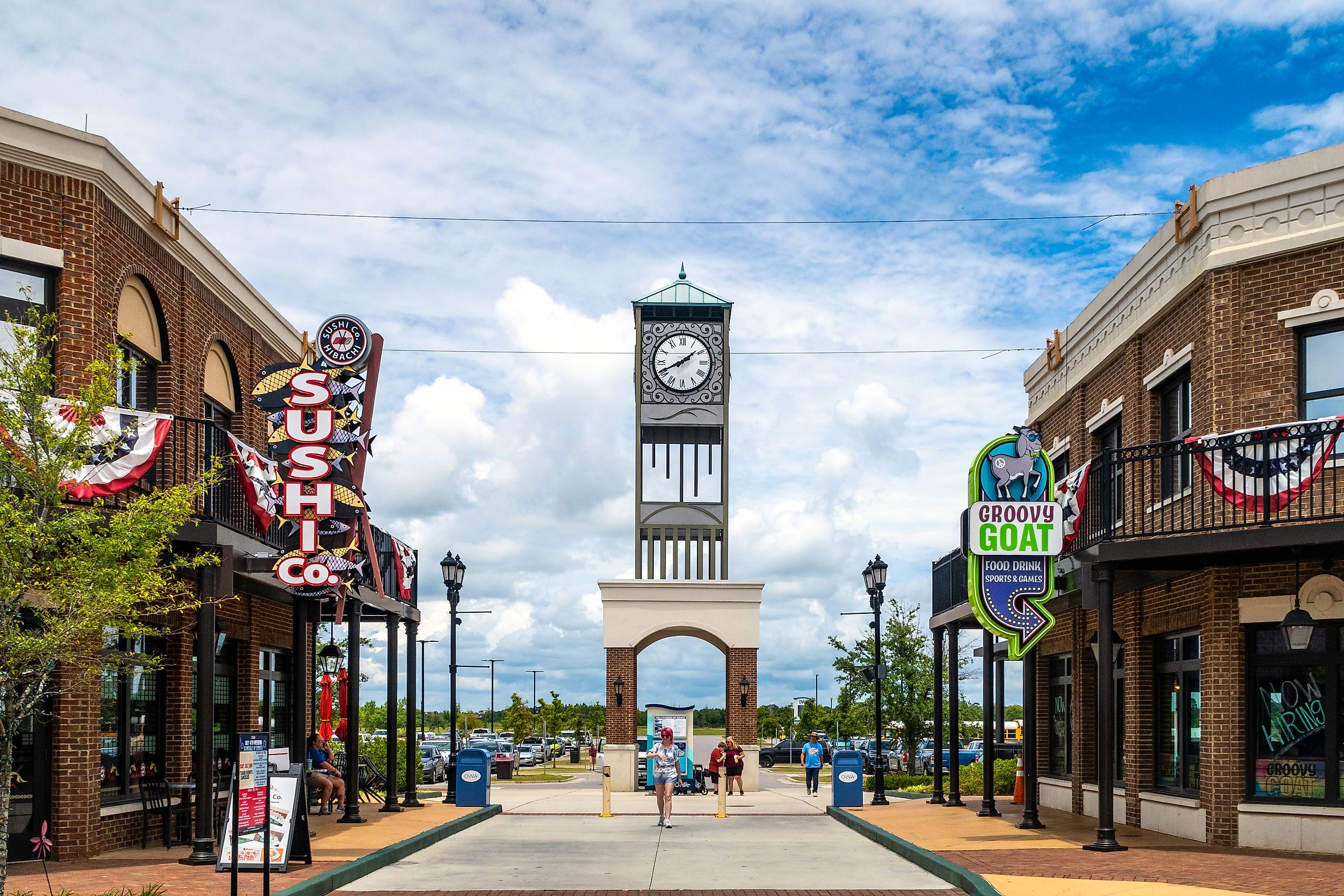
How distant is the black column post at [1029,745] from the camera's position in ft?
70.4

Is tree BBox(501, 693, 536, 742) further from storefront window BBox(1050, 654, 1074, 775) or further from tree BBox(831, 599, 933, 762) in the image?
storefront window BBox(1050, 654, 1074, 775)

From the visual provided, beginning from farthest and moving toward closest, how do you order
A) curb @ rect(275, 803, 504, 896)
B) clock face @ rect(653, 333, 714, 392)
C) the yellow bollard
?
clock face @ rect(653, 333, 714, 392)
the yellow bollard
curb @ rect(275, 803, 504, 896)

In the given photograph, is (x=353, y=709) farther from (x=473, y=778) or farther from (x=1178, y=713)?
(x=1178, y=713)

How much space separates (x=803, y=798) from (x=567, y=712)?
232 feet

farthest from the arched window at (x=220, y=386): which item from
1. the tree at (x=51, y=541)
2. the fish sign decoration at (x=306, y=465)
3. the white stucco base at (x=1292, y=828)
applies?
the white stucco base at (x=1292, y=828)

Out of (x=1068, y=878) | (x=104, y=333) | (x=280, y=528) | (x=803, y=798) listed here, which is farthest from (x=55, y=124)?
(x=803, y=798)

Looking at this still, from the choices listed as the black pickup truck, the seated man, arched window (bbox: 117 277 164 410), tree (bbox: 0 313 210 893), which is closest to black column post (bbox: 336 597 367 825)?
the seated man

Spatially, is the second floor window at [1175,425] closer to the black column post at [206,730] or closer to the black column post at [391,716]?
the black column post at [206,730]

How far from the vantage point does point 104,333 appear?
58.3 feet

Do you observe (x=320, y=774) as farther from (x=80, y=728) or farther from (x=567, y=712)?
(x=567, y=712)

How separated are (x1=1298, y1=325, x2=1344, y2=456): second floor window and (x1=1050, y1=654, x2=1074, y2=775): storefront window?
9.02m

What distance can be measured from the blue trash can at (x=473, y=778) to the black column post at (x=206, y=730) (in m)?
11.0

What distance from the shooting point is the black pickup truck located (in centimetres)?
6400

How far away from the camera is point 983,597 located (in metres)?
19.7
